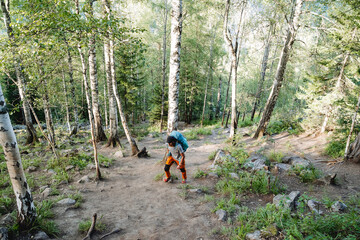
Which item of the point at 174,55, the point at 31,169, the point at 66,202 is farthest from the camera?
the point at 31,169

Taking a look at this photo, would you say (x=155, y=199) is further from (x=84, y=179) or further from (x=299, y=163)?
(x=299, y=163)

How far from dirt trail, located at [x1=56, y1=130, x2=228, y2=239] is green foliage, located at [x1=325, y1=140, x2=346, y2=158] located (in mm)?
5512

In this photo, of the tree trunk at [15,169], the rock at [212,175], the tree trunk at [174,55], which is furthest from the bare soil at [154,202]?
the tree trunk at [174,55]

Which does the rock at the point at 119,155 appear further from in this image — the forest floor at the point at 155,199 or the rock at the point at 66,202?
the rock at the point at 66,202

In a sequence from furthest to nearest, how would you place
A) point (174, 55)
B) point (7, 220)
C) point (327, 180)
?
1. point (174, 55)
2. point (327, 180)
3. point (7, 220)

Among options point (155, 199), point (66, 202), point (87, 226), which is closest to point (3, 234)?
point (87, 226)

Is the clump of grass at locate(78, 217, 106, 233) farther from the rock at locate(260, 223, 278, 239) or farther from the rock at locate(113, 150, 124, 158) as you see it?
the rock at locate(113, 150, 124, 158)

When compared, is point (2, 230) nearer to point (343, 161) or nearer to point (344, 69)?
point (343, 161)

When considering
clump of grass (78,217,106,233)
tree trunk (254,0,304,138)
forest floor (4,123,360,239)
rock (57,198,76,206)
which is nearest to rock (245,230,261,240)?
forest floor (4,123,360,239)

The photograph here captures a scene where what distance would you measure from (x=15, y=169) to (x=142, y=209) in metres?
2.83

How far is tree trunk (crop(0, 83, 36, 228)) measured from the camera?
297 cm

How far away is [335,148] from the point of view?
7.41 metres

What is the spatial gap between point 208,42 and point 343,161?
17.6 metres

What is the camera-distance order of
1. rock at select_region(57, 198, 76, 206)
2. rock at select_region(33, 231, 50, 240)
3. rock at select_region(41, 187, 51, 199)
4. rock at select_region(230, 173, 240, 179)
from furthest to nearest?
rock at select_region(230, 173, 240, 179) → rock at select_region(41, 187, 51, 199) → rock at select_region(57, 198, 76, 206) → rock at select_region(33, 231, 50, 240)
